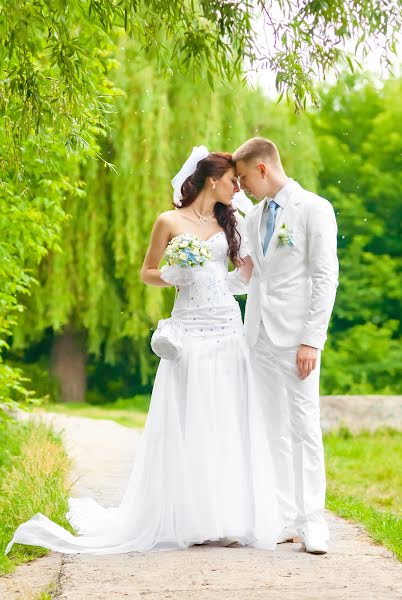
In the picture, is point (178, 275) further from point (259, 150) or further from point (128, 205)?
point (128, 205)

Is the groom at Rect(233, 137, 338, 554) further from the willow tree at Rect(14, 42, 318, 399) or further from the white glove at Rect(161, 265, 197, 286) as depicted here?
the willow tree at Rect(14, 42, 318, 399)

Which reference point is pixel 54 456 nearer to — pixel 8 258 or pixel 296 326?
pixel 8 258

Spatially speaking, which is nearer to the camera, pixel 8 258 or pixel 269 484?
pixel 269 484

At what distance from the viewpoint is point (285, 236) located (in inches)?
220

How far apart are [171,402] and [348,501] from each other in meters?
2.40

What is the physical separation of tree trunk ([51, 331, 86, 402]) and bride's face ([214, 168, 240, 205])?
1542 centimetres

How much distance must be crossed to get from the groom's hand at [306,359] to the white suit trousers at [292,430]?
7cm

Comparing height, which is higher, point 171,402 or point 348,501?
point 171,402

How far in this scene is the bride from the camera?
5.65m

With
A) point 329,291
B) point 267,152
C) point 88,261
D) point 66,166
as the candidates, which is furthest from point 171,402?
point 88,261

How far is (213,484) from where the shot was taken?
570 centimetres

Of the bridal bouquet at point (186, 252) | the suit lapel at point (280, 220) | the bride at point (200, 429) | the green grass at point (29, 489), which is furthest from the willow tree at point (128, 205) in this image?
the suit lapel at point (280, 220)

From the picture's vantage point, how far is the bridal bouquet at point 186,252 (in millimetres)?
5801

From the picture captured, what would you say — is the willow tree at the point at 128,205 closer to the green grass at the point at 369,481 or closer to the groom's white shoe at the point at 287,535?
the green grass at the point at 369,481
